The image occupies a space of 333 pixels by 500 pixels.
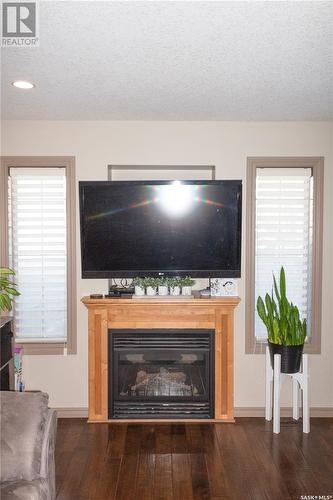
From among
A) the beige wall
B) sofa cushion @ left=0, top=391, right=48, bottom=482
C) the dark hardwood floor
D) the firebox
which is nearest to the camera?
sofa cushion @ left=0, top=391, right=48, bottom=482

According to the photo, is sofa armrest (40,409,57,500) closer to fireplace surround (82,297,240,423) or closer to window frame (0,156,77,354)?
fireplace surround (82,297,240,423)

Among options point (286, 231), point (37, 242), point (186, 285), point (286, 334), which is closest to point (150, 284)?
point (186, 285)

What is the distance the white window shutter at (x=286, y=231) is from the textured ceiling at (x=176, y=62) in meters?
0.59

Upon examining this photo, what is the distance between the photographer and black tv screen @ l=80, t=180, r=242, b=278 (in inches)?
142

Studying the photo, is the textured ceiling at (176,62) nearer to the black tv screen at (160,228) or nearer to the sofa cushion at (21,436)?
the black tv screen at (160,228)

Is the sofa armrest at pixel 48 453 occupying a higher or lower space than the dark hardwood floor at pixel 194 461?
higher

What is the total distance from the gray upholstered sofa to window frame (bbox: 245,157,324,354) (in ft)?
7.45

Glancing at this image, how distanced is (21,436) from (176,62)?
90.8 inches

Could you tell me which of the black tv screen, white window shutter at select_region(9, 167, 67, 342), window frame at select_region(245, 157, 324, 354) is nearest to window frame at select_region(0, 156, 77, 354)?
white window shutter at select_region(9, 167, 67, 342)

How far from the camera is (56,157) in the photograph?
150 inches

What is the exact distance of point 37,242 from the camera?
3.88 meters

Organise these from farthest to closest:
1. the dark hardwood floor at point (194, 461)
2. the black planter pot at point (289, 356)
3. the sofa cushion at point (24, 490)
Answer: the black planter pot at point (289, 356), the dark hardwood floor at point (194, 461), the sofa cushion at point (24, 490)

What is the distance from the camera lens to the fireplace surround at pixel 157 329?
3.68 meters

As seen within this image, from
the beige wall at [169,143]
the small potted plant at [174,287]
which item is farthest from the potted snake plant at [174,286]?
the beige wall at [169,143]
